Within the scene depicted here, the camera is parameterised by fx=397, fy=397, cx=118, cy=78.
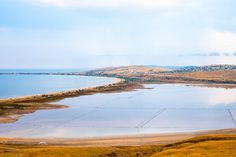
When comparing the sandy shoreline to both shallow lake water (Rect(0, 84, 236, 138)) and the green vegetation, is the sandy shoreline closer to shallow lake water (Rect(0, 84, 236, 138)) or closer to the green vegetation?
shallow lake water (Rect(0, 84, 236, 138))

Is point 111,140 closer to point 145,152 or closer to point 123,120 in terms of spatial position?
point 145,152

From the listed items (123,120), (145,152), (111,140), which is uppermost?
(145,152)

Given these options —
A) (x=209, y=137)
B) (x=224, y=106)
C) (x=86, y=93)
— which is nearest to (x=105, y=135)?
(x=209, y=137)

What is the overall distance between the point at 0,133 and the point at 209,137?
37037 mm

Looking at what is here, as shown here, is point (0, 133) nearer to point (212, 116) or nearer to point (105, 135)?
point (105, 135)

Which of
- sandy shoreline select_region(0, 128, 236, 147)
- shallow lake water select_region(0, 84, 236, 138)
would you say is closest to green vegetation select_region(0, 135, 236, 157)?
sandy shoreline select_region(0, 128, 236, 147)

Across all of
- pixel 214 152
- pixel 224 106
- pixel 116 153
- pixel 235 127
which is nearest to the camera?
pixel 214 152

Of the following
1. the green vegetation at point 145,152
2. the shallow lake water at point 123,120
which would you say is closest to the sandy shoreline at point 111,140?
the shallow lake water at point 123,120

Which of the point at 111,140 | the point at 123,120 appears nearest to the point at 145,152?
the point at 111,140

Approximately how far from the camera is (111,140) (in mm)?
60406

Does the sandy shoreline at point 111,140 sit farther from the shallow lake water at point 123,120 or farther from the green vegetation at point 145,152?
the green vegetation at point 145,152

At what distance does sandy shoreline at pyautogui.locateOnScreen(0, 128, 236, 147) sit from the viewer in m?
58.0

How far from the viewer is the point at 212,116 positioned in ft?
286

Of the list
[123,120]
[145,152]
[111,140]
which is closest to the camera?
[145,152]
